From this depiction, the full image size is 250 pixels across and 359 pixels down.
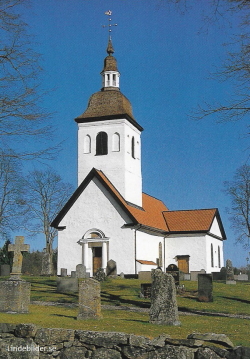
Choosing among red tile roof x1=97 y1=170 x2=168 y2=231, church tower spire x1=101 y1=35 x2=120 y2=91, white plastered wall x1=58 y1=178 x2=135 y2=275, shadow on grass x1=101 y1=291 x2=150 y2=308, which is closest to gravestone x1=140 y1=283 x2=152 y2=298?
shadow on grass x1=101 y1=291 x2=150 y2=308

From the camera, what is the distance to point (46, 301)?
18.8 metres

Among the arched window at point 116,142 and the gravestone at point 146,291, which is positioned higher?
the arched window at point 116,142

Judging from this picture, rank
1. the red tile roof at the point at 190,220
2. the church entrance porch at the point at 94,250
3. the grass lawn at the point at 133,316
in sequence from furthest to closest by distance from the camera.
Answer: the red tile roof at the point at 190,220
the church entrance porch at the point at 94,250
the grass lawn at the point at 133,316

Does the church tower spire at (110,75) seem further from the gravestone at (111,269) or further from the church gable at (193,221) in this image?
the gravestone at (111,269)

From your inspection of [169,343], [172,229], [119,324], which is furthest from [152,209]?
[169,343]

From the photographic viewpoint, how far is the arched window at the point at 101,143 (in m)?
37.4

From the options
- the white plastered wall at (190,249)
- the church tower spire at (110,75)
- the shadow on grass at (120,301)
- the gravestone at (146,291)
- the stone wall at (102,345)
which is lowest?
the stone wall at (102,345)

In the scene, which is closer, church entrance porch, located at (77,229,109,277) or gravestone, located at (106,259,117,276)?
gravestone, located at (106,259,117,276)

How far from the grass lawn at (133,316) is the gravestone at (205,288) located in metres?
0.32

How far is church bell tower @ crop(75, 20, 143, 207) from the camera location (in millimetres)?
36844

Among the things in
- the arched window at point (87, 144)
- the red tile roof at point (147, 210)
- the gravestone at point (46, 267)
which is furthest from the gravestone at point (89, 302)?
the arched window at point (87, 144)

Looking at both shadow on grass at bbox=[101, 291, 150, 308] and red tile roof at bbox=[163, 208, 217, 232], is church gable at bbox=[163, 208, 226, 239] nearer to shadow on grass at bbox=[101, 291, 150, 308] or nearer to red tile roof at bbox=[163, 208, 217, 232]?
red tile roof at bbox=[163, 208, 217, 232]

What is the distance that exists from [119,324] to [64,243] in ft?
79.5

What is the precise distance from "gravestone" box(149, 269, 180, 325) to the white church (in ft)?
68.8
